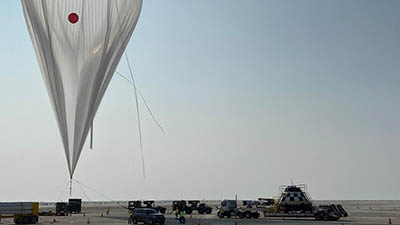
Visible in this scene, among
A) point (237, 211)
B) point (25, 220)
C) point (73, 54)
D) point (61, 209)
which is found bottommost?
point (25, 220)

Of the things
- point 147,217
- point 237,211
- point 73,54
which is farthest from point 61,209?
point 73,54

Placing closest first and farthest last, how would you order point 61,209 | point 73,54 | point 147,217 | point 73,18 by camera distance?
1. point 73,54
2. point 73,18
3. point 147,217
4. point 61,209

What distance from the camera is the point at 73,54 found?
18.2m

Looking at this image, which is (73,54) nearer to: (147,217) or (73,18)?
(73,18)

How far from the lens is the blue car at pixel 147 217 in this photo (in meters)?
35.9

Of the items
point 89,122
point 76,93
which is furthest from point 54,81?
point 89,122

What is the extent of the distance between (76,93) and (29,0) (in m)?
4.09

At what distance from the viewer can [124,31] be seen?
63.1ft

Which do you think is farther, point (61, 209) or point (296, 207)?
point (61, 209)

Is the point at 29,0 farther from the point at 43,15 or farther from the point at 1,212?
the point at 1,212

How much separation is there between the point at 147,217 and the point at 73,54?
68.9ft

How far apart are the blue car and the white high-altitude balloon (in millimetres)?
19566

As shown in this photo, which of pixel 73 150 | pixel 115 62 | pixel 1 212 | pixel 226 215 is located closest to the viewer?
pixel 73 150

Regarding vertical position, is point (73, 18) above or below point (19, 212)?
above
